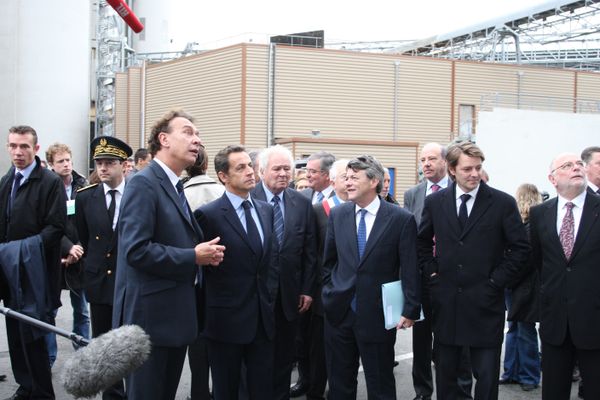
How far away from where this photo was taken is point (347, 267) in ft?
17.0

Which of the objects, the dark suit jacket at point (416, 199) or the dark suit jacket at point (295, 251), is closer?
the dark suit jacket at point (295, 251)

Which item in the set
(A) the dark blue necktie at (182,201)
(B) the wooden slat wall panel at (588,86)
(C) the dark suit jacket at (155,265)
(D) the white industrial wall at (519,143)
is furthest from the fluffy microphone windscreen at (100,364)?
(B) the wooden slat wall panel at (588,86)

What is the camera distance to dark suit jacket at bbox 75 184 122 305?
566cm

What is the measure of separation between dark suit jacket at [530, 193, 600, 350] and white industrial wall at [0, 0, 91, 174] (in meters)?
25.8

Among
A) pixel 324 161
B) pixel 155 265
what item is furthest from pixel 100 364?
pixel 324 161

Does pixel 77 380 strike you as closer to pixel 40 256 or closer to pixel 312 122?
pixel 40 256

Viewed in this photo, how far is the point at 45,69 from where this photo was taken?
32.1 m

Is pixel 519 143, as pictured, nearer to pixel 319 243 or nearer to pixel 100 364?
pixel 319 243

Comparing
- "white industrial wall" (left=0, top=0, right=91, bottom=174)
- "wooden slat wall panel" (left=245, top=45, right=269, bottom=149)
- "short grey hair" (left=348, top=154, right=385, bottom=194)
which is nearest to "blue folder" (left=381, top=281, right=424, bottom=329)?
"short grey hair" (left=348, top=154, right=385, bottom=194)

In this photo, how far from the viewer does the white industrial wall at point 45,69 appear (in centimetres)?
2955

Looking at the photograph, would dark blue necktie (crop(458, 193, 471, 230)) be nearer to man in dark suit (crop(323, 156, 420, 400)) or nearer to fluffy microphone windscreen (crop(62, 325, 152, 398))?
man in dark suit (crop(323, 156, 420, 400))

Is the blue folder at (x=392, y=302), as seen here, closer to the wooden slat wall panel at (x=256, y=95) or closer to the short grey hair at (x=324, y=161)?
the short grey hair at (x=324, y=161)

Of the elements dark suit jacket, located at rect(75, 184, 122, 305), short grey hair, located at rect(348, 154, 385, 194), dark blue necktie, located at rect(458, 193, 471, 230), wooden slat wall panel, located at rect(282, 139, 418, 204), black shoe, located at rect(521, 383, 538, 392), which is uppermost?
wooden slat wall panel, located at rect(282, 139, 418, 204)

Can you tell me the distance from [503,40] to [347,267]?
37.2 metres
